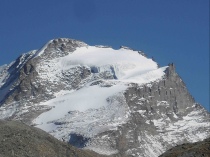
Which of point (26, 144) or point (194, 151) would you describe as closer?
point (194, 151)

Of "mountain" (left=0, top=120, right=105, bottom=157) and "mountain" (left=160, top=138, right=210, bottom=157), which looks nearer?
"mountain" (left=160, top=138, right=210, bottom=157)

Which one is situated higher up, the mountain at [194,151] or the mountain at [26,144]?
the mountain at [26,144]

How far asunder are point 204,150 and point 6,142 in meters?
66.9

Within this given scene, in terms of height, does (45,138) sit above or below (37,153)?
above

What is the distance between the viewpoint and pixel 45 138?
14525cm

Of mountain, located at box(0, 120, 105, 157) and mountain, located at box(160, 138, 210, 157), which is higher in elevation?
mountain, located at box(0, 120, 105, 157)

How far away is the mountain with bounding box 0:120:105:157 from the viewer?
408 feet

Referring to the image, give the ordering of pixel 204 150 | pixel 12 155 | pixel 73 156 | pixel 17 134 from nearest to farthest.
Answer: pixel 204 150, pixel 12 155, pixel 17 134, pixel 73 156

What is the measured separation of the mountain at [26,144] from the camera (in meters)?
124

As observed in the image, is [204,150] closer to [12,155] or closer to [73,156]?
[12,155]

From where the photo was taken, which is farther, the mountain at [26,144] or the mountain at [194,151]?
the mountain at [26,144]

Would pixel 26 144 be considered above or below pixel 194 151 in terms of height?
above

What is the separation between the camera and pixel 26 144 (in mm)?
128375

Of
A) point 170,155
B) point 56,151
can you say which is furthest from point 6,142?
point 170,155
